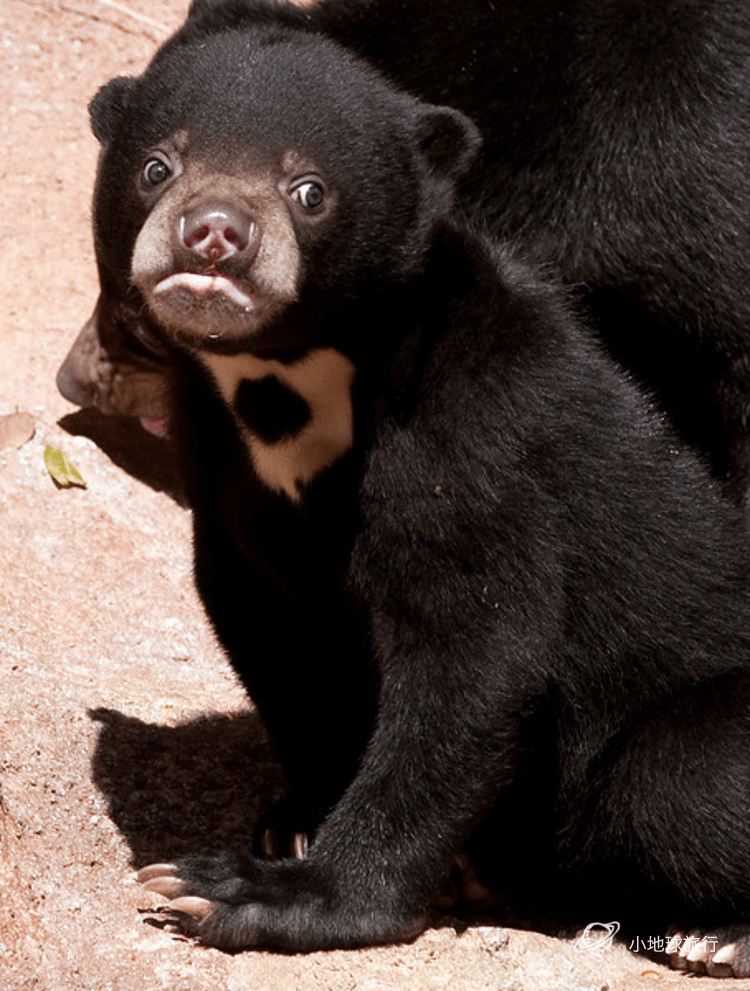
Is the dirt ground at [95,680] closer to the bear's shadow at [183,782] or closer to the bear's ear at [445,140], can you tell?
the bear's shadow at [183,782]

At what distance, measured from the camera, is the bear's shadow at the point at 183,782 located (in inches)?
216

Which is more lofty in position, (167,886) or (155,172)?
(155,172)

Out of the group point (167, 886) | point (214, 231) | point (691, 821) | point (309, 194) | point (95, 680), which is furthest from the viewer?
point (95, 680)

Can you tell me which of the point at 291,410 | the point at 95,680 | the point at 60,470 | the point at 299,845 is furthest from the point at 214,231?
the point at 60,470

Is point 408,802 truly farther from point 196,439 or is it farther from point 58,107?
point 58,107

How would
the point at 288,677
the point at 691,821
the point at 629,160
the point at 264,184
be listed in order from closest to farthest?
the point at 264,184
the point at 691,821
the point at 288,677
the point at 629,160

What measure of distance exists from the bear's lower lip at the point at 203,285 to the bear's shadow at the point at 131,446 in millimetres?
3503

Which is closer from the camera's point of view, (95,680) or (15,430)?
(95,680)

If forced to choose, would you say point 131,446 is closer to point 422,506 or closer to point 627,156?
point 627,156

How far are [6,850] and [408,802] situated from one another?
3.58 ft

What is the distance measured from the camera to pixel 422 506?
4906mm

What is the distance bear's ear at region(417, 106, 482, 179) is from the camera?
5.17 meters

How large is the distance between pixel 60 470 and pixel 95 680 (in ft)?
5.25

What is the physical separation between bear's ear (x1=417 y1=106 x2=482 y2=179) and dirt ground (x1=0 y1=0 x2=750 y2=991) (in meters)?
2.05
